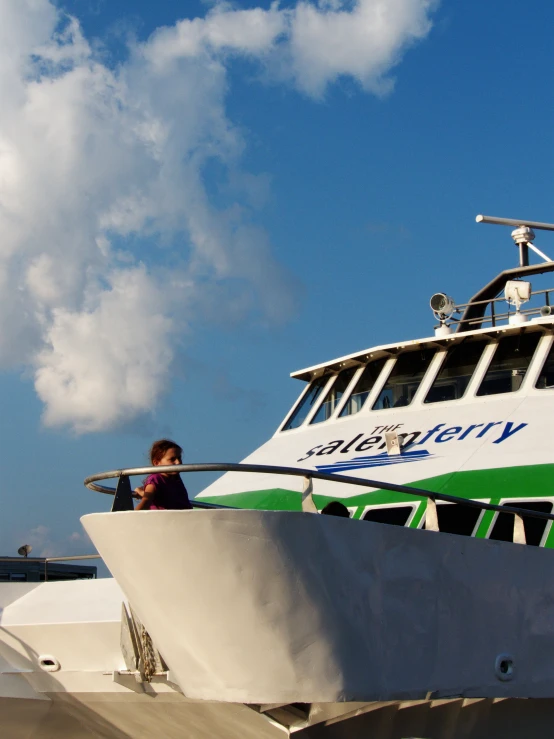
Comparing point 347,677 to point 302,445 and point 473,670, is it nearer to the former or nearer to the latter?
point 473,670

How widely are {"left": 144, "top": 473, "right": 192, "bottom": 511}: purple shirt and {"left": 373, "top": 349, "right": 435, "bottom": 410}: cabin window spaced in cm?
478

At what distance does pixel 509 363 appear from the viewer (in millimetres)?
11016

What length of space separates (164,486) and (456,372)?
5.14 meters

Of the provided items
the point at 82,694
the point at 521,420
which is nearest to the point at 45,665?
the point at 82,694

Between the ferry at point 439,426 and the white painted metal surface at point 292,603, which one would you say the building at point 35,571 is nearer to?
the ferry at point 439,426

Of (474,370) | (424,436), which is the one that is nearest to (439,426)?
(424,436)

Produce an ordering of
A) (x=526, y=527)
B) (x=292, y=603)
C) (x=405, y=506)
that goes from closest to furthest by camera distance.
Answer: (x=292, y=603) → (x=526, y=527) → (x=405, y=506)

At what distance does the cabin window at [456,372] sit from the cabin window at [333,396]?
1370 mm

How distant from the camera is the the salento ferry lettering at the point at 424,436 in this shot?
390 inches

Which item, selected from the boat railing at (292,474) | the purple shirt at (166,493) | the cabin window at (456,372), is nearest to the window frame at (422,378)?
the cabin window at (456,372)

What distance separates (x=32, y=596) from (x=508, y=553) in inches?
189

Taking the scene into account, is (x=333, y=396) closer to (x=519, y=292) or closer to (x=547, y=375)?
(x=519, y=292)

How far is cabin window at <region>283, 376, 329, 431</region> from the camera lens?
12672 millimetres

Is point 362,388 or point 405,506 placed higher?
point 362,388
